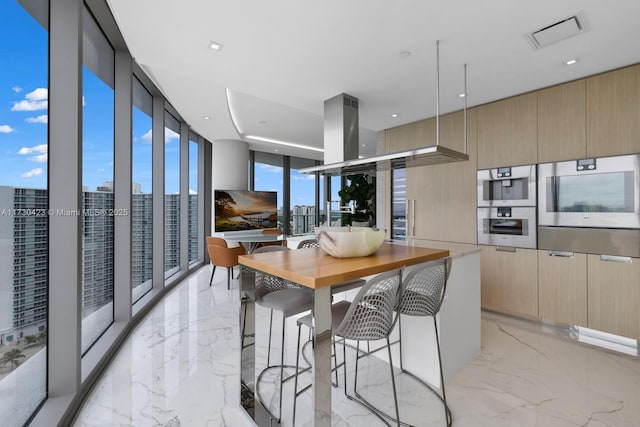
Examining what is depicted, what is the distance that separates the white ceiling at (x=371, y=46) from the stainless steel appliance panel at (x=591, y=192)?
33.3 inches

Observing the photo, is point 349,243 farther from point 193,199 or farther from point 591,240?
point 193,199

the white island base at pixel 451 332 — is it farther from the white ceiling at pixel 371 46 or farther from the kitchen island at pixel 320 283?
the white ceiling at pixel 371 46

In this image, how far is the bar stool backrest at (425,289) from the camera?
5.22 feet

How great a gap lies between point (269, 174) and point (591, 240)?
5.93 meters

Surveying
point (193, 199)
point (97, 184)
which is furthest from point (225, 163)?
point (97, 184)

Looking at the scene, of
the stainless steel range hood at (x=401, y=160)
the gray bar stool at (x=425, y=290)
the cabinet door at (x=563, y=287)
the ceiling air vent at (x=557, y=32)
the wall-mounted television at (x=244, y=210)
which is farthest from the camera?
the wall-mounted television at (x=244, y=210)

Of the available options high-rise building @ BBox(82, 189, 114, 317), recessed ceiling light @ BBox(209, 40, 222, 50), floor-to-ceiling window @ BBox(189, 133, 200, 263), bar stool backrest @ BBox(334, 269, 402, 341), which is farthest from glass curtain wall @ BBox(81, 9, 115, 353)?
floor-to-ceiling window @ BBox(189, 133, 200, 263)

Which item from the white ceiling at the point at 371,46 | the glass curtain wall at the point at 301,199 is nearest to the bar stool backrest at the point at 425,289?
the white ceiling at the point at 371,46

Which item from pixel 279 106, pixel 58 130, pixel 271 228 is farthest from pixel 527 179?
pixel 271 228

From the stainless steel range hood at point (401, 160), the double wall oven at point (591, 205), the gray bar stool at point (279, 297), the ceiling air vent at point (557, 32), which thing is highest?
the ceiling air vent at point (557, 32)

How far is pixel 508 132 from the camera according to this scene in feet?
10.5

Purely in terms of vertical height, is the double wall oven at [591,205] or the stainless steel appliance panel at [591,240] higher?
the double wall oven at [591,205]

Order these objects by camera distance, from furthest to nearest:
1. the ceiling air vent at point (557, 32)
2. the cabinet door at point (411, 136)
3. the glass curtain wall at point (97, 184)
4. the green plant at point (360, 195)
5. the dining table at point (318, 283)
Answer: the green plant at point (360, 195)
the cabinet door at point (411, 136)
the glass curtain wall at point (97, 184)
the ceiling air vent at point (557, 32)
the dining table at point (318, 283)

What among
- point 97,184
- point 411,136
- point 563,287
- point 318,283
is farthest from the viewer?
point 411,136
